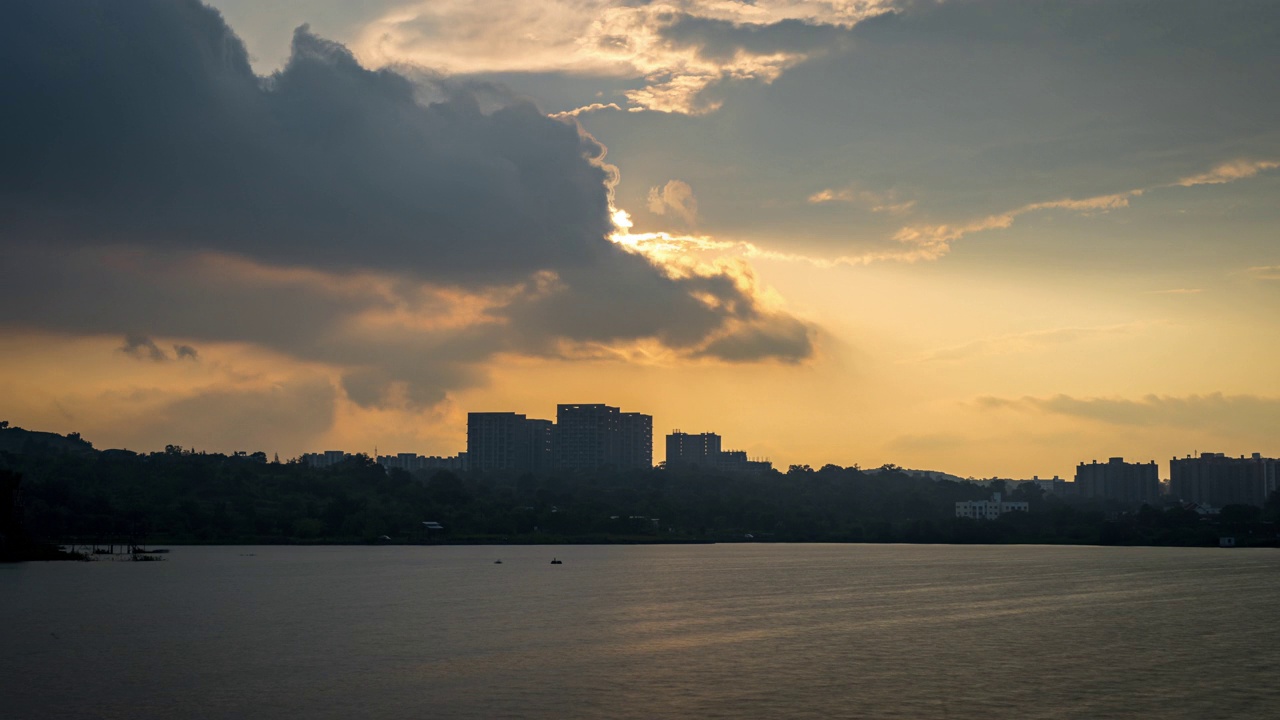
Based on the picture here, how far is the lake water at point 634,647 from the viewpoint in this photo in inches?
2282

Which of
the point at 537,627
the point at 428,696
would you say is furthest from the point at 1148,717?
the point at 537,627

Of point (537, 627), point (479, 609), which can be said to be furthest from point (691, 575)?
point (537, 627)

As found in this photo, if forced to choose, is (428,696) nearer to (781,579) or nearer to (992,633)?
(992,633)

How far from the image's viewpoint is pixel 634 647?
79.4 meters

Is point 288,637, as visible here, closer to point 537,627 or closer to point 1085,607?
point 537,627

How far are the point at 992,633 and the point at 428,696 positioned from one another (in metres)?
49.4

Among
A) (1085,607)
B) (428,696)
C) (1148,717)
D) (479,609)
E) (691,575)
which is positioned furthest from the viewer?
(691,575)

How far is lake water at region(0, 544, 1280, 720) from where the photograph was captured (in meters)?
58.0

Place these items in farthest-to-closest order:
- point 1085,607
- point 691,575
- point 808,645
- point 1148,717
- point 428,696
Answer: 1. point 691,575
2. point 1085,607
3. point 808,645
4. point 428,696
5. point 1148,717

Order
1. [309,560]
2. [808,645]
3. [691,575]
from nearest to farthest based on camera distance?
[808,645], [691,575], [309,560]

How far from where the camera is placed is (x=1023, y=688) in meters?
63.2

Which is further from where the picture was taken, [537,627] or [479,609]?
[479,609]

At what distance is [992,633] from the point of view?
9025cm

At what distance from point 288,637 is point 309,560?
11637 cm
